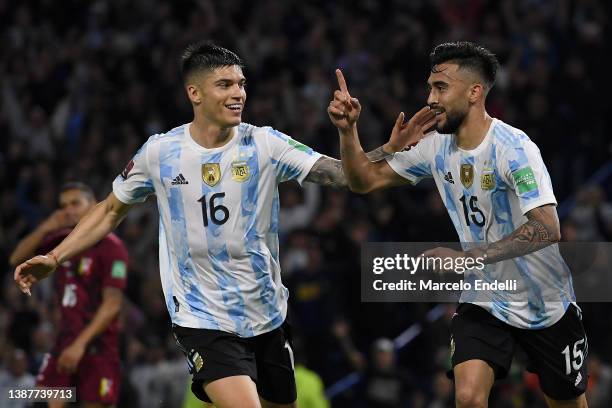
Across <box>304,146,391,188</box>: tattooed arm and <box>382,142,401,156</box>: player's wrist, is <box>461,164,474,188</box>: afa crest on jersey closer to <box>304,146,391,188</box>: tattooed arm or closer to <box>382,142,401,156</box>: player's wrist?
<box>382,142,401,156</box>: player's wrist

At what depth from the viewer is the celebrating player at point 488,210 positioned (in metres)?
7.02

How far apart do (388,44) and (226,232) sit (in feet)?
30.4

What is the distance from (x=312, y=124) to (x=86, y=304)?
5505 mm

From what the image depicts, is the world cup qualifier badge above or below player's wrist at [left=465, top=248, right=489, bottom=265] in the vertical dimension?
above

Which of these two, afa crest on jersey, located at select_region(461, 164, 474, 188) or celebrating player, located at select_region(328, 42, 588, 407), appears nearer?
celebrating player, located at select_region(328, 42, 588, 407)

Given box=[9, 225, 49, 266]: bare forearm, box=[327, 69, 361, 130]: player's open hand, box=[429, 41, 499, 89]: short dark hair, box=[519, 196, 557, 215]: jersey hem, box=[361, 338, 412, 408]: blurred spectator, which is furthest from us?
box=[361, 338, 412, 408]: blurred spectator

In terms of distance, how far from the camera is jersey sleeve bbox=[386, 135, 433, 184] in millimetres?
7492

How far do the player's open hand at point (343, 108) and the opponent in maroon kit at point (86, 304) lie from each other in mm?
2979

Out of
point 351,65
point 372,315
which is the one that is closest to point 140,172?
point 372,315

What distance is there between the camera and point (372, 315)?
12.9 m

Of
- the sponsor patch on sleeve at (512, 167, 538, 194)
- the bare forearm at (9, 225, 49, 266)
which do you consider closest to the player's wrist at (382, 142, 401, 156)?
the sponsor patch on sleeve at (512, 167, 538, 194)

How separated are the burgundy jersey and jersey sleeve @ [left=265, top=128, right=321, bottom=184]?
2605 mm

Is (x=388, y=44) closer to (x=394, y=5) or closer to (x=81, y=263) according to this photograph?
(x=394, y=5)

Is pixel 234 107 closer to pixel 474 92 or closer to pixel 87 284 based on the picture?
pixel 474 92
